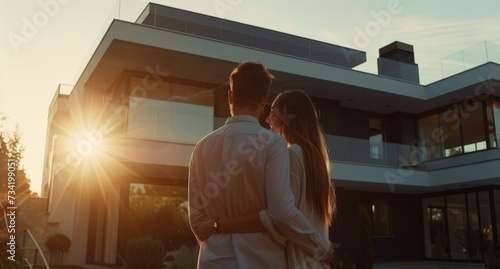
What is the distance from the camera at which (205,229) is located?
1713 mm

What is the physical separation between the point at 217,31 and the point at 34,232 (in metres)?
8.65

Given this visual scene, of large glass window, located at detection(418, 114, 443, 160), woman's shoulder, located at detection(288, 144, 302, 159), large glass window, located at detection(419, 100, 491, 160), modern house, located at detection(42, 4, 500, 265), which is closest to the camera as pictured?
woman's shoulder, located at detection(288, 144, 302, 159)

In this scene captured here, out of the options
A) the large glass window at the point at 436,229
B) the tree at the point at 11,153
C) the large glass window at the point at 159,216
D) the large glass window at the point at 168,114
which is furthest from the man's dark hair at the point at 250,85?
the tree at the point at 11,153

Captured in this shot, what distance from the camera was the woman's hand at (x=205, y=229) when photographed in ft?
5.57

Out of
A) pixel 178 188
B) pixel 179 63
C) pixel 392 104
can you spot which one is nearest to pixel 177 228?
pixel 178 188

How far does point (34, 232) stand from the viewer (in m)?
15.3

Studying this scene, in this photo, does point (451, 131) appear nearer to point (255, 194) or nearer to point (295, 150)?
point (295, 150)

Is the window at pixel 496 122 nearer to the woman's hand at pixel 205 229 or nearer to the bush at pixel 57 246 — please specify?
the bush at pixel 57 246

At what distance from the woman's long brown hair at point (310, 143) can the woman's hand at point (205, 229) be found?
405 millimetres

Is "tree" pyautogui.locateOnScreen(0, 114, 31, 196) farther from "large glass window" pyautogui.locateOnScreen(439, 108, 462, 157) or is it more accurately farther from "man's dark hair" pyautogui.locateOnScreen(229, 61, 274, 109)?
"man's dark hair" pyautogui.locateOnScreen(229, 61, 274, 109)

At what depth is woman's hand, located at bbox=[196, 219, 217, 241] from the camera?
1697 millimetres

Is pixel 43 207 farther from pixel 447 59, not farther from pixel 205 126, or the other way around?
pixel 447 59

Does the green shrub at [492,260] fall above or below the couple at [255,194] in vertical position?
below

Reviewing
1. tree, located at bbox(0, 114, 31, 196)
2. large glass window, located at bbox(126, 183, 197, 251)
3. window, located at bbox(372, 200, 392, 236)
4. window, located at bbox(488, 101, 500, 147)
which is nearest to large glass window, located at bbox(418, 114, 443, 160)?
window, located at bbox(488, 101, 500, 147)
